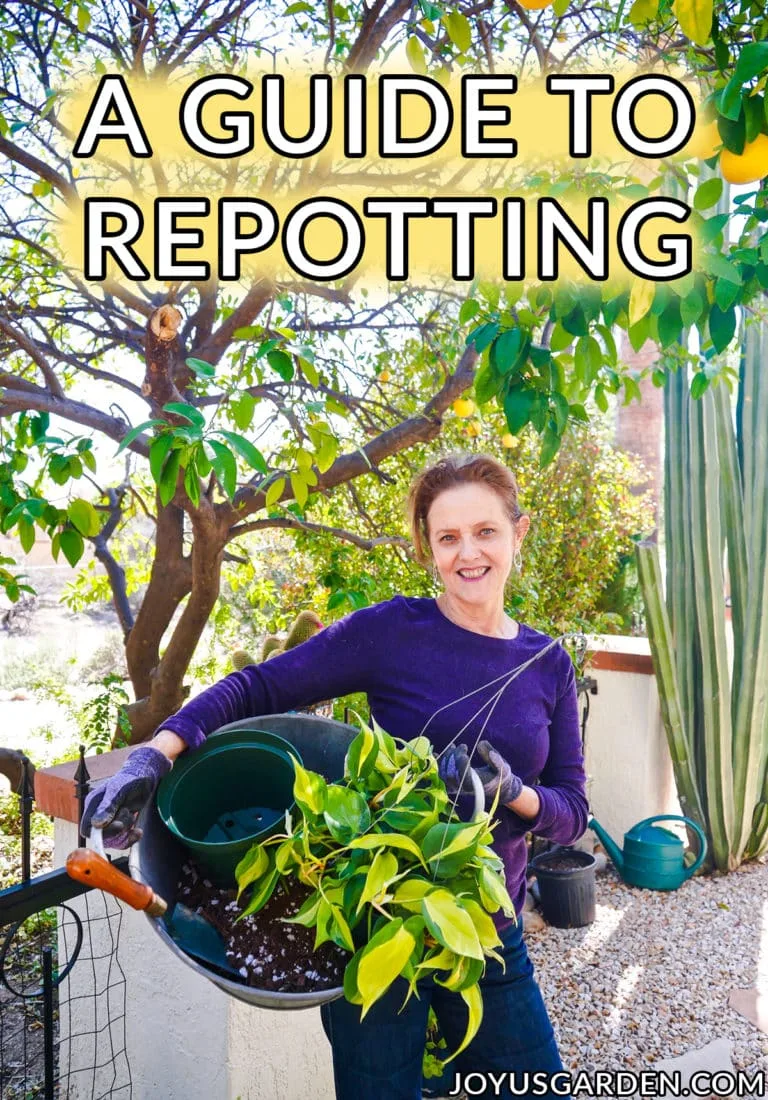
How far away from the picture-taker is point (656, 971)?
3.47 metres

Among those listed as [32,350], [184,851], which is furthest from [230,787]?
[32,350]

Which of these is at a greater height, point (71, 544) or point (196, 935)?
point (71, 544)

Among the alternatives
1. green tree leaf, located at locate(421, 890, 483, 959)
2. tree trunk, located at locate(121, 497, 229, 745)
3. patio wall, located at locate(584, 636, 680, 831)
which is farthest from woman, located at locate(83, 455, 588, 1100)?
patio wall, located at locate(584, 636, 680, 831)

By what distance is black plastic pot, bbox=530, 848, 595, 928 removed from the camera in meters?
3.78

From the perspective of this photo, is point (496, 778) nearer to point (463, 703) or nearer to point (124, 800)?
point (463, 703)

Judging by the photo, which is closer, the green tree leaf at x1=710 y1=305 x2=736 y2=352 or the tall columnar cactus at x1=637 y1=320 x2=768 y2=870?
the green tree leaf at x1=710 y1=305 x2=736 y2=352

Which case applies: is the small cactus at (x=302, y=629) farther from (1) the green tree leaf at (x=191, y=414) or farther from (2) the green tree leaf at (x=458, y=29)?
(2) the green tree leaf at (x=458, y=29)

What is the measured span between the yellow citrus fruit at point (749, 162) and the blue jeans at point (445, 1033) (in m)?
1.32

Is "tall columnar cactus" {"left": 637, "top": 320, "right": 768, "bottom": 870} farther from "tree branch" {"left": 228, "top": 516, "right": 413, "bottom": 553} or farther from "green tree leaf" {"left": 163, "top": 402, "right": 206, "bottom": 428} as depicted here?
"green tree leaf" {"left": 163, "top": 402, "right": 206, "bottom": 428}

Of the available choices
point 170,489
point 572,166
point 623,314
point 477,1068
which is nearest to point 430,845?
point 477,1068

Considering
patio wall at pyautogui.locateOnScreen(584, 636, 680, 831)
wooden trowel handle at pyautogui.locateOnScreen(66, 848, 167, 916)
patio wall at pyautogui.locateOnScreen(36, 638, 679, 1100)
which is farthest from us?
patio wall at pyautogui.locateOnScreen(584, 636, 680, 831)

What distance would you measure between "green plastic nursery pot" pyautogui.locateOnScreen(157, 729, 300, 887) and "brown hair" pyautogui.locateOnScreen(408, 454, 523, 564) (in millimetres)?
593

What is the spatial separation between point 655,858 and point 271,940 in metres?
3.35

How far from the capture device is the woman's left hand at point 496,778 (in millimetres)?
1357
